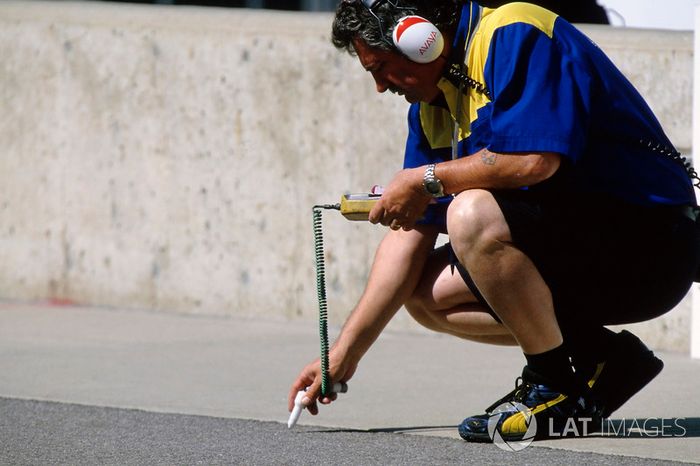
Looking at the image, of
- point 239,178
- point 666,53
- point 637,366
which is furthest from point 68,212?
point 637,366

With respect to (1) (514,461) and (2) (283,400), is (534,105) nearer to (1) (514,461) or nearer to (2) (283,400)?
(1) (514,461)

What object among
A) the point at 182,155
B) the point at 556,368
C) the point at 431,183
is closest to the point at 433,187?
the point at 431,183

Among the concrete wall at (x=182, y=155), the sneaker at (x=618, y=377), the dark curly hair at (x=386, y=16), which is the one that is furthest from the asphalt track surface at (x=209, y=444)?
the concrete wall at (x=182, y=155)

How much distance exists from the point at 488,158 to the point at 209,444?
1.09m

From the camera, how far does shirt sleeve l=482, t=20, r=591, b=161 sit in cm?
352

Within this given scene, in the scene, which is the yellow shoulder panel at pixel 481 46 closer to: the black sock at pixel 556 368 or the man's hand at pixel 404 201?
the man's hand at pixel 404 201

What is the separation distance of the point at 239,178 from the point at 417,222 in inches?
85.5

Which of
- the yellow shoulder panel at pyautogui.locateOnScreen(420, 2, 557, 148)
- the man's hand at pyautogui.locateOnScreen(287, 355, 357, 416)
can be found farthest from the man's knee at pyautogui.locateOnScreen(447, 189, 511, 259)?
the man's hand at pyautogui.locateOnScreen(287, 355, 357, 416)

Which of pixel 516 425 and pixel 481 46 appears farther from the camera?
pixel 516 425

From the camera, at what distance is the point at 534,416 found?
3826mm

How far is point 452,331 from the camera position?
410cm

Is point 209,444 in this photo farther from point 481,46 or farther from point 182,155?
point 182,155

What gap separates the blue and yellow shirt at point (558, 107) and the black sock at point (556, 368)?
1.43 feet

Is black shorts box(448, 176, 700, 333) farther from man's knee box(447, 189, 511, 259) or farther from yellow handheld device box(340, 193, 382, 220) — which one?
yellow handheld device box(340, 193, 382, 220)
